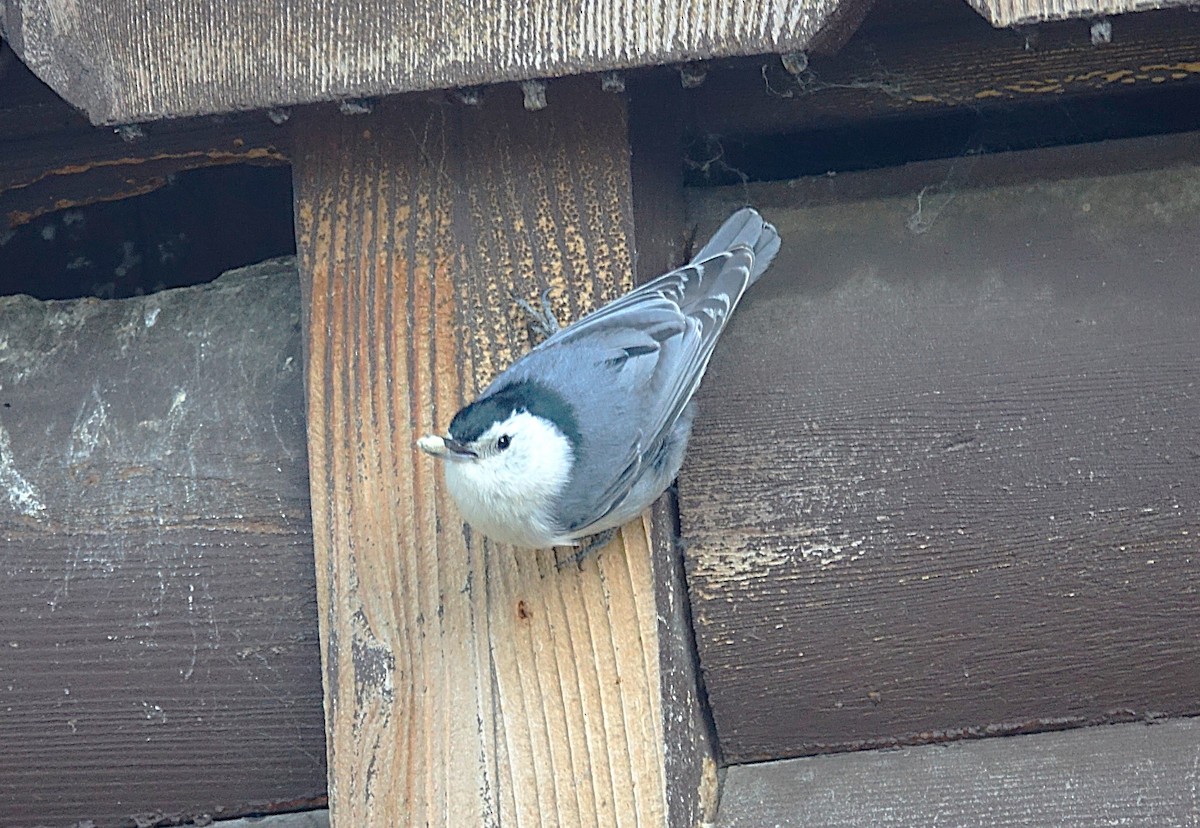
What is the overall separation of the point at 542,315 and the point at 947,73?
19.8 inches

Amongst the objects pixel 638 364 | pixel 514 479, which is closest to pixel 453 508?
pixel 514 479

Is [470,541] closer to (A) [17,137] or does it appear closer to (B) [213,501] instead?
(B) [213,501]

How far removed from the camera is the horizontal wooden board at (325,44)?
1372 millimetres

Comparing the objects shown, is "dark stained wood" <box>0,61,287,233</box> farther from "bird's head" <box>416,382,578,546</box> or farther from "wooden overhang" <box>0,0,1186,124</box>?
"bird's head" <box>416,382,578,546</box>

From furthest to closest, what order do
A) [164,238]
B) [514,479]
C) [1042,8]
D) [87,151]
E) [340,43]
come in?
[164,238], [87,151], [514,479], [340,43], [1042,8]

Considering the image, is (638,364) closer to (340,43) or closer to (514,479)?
(514,479)

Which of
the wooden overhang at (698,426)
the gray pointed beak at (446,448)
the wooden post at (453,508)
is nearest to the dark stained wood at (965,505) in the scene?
the wooden overhang at (698,426)

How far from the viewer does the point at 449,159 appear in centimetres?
159

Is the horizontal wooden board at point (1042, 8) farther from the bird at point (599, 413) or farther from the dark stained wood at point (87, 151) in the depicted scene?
the dark stained wood at point (87, 151)

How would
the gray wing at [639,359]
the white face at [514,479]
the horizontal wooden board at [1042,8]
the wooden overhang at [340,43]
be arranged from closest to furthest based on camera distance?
the horizontal wooden board at [1042,8], the wooden overhang at [340,43], the white face at [514,479], the gray wing at [639,359]

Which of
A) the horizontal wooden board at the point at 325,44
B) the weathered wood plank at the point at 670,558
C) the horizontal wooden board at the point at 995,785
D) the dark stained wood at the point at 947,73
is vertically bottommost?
the horizontal wooden board at the point at 995,785

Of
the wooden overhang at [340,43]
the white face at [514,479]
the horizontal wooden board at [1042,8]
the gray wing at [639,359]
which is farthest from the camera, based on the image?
the gray wing at [639,359]

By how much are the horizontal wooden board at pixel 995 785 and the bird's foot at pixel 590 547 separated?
27 centimetres

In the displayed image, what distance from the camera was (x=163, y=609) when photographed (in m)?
1.53
